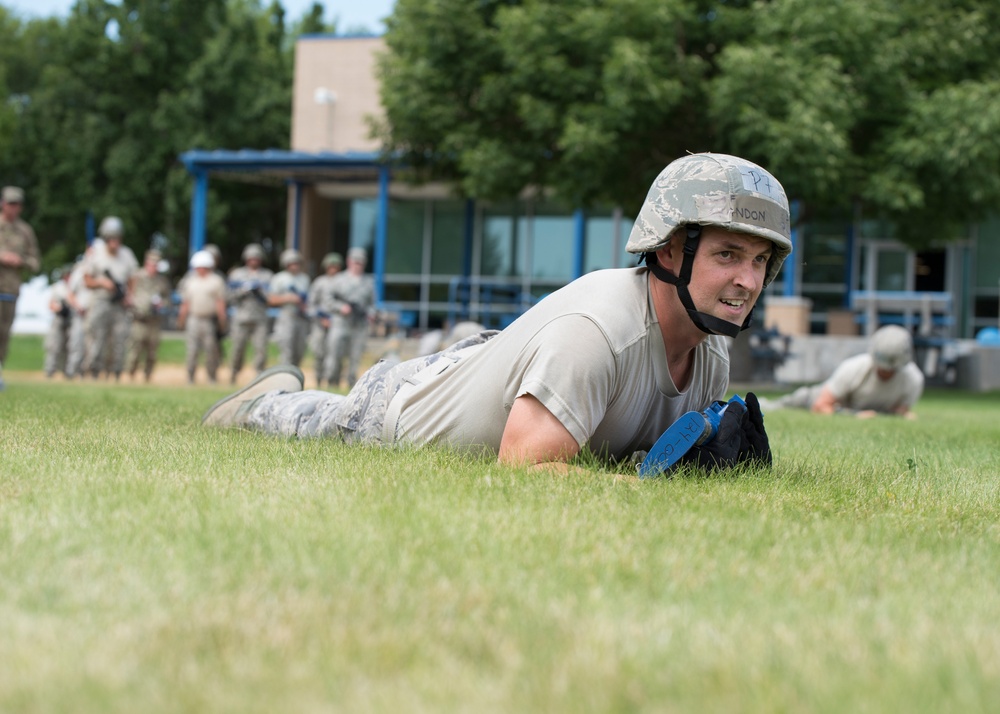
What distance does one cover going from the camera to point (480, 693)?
2150mm

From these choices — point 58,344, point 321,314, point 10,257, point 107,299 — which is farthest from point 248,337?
point 10,257

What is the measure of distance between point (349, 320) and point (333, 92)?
20280 mm

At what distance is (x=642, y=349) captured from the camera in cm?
471

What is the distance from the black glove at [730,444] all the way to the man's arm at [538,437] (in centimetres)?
69

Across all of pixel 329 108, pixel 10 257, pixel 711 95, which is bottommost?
pixel 10 257

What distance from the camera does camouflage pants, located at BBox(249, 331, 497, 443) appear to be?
5707mm

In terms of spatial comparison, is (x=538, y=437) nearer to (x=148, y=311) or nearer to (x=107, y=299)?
(x=107, y=299)

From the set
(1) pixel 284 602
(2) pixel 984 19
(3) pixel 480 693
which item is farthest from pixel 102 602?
(2) pixel 984 19

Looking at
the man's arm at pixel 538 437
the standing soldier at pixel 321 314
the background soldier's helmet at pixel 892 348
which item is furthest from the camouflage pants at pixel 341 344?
the man's arm at pixel 538 437

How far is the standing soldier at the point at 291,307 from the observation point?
1972 cm

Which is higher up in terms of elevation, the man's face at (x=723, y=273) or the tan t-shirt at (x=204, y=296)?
the tan t-shirt at (x=204, y=296)

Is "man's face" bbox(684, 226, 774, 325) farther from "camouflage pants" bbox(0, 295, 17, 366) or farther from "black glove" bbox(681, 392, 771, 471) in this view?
"camouflage pants" bbox(0, 295, 17, 366)

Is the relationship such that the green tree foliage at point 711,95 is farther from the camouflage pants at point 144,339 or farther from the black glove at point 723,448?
the black glove at point 723,448

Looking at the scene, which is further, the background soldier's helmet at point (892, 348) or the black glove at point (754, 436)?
the background soldier's helmet at point (892, 348)
